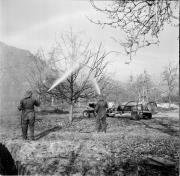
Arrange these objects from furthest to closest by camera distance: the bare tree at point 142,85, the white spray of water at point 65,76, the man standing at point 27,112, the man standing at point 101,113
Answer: the bare tree at point 142,85, the white spray of water at point 65,76, the man standing at point 101,113, the man standing at point 27,112

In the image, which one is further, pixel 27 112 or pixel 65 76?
pixel 65 76

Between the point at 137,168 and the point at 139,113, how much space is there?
1649cm

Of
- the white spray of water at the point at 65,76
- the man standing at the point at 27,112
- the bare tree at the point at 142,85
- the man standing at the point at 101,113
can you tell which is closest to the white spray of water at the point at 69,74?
the white spray of water at the point at 65,76

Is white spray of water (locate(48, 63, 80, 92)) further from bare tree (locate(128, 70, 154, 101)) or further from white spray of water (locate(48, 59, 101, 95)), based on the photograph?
bare tree (locate(128, 70, 154, 101))

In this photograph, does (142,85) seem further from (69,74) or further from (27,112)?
(27,112)

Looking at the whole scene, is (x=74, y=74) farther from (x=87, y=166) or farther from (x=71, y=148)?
(x=87, y=166)

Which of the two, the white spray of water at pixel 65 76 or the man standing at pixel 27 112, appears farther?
the white spray of water at pixel 65 76

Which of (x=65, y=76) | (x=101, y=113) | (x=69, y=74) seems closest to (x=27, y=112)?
(x=101, y=113)

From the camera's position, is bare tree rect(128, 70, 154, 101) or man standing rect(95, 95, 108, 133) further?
bare tree rect(128, 70, 154, 101)

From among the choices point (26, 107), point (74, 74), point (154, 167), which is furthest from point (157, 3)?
point (74, 74)

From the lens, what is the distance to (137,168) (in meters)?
5.96

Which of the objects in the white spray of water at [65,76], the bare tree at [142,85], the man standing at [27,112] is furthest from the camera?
the bare tree at [142,85]

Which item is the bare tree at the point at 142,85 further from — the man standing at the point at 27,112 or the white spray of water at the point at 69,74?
the man standing at the point at 27,112

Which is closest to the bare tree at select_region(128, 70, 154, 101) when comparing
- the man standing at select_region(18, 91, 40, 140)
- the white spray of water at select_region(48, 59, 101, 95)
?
the white spray of water at select_region(48, 59, 101, 95)
